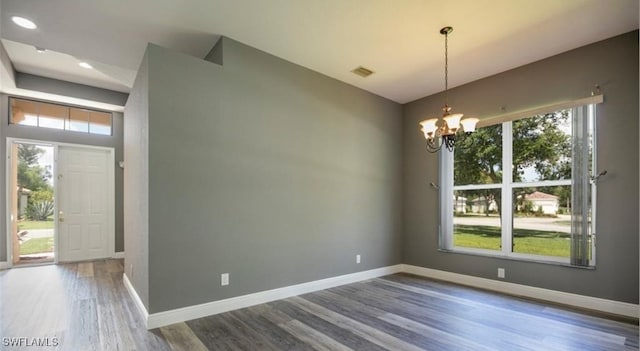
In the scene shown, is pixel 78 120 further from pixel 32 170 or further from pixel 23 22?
pixel 23 22

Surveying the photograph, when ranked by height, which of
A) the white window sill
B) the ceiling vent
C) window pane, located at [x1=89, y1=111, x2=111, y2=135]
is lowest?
the white window sill

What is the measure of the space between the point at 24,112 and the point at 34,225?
2334 mm

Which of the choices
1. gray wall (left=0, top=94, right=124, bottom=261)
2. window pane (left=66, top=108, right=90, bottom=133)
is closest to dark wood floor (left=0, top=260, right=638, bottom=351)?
gray wall (left=0, top=94, right=124, bottom=261)

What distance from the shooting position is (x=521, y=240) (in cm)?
400

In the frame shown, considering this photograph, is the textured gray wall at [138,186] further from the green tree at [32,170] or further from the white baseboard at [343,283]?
the green tree at [32,170]

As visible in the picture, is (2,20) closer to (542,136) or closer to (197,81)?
(197,81)

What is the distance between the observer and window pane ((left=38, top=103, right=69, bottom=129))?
5.46 m

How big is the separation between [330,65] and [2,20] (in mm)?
3446

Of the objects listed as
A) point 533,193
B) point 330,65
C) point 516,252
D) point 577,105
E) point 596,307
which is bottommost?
point 596,307

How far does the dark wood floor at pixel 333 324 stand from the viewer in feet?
8.21

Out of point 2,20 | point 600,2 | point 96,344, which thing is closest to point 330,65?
point 600,2

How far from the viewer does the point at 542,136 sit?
3.87 meters

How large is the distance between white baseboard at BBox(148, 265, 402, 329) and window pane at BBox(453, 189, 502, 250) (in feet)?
5.18

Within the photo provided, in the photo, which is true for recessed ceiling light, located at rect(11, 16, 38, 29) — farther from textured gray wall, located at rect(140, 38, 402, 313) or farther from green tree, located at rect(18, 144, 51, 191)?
green tree, located at rect(18, 144, 51, 191)
